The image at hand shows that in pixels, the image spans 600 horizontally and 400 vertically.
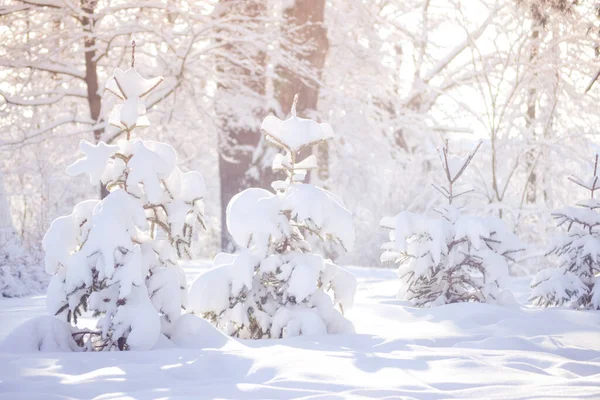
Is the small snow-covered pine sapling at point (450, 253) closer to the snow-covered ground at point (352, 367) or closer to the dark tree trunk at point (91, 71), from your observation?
the snow-covered ground at point (352, 367)

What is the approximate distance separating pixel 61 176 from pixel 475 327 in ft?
45.0

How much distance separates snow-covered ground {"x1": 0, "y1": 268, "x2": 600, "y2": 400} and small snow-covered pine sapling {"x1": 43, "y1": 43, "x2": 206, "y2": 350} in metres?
0.29

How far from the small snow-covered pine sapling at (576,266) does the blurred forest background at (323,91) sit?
3.19 m

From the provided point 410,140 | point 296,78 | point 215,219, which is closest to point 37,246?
point 296,78

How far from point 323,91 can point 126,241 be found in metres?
9.60

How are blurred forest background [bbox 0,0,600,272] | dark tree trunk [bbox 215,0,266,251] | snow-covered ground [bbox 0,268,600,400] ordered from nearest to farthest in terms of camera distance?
snow-covered ground [bbox 0,268,600,400], blurred forest background [bbox 0,0,600,272], dark tree trunk [bbox 215,0,266,251]

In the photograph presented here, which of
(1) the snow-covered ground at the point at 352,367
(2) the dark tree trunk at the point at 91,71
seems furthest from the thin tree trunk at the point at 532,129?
(1) the snow-covered ground at the point at 352,367

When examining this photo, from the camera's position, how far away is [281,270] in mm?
4793

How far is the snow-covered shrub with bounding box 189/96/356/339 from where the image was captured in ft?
15.5

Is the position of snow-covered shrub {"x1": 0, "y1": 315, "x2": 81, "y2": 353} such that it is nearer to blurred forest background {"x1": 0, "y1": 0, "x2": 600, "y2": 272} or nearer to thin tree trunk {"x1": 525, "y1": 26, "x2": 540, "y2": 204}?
blurred forest background {"x1": 0, "y1": 0, "x2": 600, "y2": 272}

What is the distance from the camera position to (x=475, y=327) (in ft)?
16.9

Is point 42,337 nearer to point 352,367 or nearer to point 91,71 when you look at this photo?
point 352,367

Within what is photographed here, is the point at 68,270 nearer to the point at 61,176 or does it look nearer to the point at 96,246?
the point at 96,246

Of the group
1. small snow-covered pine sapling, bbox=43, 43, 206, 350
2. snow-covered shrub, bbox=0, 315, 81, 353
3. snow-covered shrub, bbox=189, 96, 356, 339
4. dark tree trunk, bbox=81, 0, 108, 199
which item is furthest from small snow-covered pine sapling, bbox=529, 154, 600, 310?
dark tree trunk, bbox=81, 0, 108, 199
